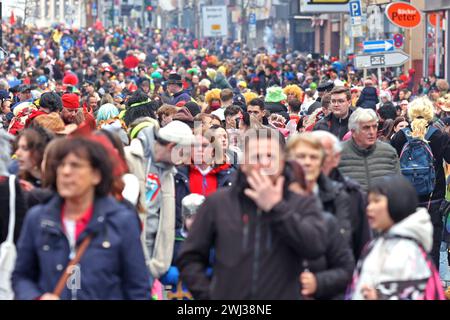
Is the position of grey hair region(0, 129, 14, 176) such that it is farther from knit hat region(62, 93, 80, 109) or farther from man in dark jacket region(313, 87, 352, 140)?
knit hat region(62, 93, 80, 109)

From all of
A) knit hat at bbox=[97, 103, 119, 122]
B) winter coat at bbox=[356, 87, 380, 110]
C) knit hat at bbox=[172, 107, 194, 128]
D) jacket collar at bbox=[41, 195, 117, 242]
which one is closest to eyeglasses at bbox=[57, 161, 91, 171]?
jacket collar at bbox=[41, 195, 117, 242]

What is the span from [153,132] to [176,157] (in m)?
0.43

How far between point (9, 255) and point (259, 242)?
58.2 inches

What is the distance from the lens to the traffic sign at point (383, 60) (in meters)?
24.6

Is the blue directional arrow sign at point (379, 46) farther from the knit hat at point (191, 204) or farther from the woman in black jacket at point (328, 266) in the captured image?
the woman in black jacket at point (328, 266)

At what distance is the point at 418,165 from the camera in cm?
1237

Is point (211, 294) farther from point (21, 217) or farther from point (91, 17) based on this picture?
point (91, 17)

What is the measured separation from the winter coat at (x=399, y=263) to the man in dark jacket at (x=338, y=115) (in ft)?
21.8

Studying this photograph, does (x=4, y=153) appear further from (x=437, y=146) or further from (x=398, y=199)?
(x=437, y=146)

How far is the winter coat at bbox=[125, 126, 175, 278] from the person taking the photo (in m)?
8.74

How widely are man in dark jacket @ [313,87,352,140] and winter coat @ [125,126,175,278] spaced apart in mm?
4335

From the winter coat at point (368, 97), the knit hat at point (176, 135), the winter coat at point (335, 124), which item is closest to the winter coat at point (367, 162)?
the knit hat at point (176, 135)

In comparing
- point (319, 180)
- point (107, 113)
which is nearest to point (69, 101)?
point (107, 113)
